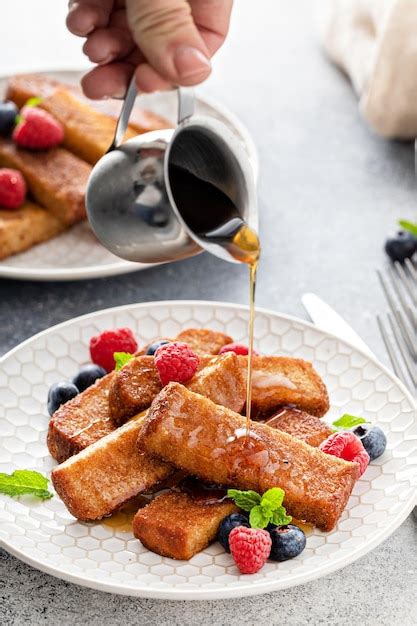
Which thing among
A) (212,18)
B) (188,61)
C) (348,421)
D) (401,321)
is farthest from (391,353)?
(188,61)

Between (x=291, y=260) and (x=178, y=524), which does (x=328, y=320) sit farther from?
(x=178, y=524)

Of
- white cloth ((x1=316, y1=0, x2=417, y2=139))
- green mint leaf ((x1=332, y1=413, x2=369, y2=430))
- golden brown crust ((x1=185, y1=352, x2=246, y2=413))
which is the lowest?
green mint leaf ((x1=332, y1=413, x2=369, y2=430))

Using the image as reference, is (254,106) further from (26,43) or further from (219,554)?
(219,554)

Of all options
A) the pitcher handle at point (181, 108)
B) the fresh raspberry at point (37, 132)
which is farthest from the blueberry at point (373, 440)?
the fresh raspberry at point (37, 132)

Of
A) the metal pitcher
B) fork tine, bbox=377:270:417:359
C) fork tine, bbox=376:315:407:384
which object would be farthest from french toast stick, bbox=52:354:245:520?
fork tine, bbox=377:270:417:359

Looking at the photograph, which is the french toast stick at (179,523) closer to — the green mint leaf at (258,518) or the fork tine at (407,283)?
the green mint leaf at (258,518)

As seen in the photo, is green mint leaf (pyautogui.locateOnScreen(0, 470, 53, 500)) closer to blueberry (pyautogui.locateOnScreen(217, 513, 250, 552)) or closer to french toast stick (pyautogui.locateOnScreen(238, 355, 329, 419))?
blueberry (pyautogui.locateOnScreen(217, 513, 250, 552))

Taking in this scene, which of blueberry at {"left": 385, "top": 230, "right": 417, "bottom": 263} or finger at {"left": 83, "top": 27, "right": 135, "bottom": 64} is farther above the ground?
finger at {"left": 83, "top": 27, "right": 135, "bottom": 64}
